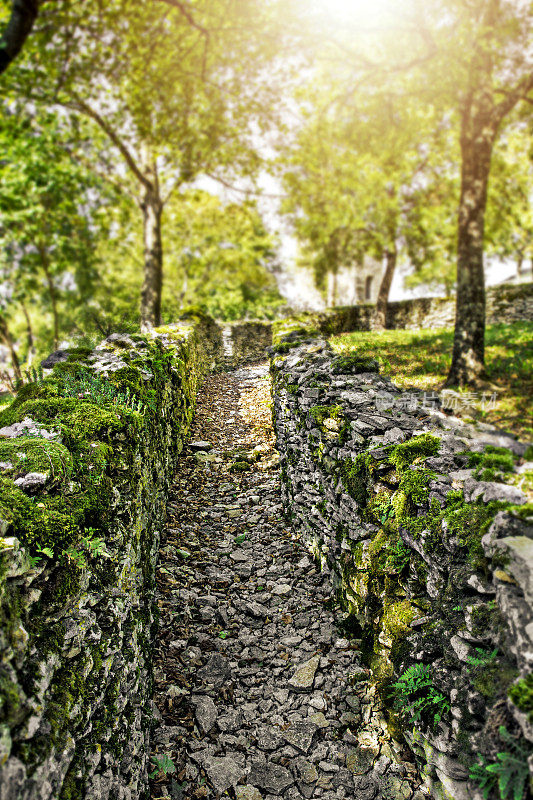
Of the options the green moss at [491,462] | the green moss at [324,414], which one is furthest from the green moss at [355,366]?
the green moss at [491,462]

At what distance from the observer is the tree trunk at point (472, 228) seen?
8.43 metres

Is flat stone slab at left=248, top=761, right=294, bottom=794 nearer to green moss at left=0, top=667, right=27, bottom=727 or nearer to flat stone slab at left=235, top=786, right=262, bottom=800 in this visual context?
flat stone slab at left=235, top=786, right=262, bottom=800

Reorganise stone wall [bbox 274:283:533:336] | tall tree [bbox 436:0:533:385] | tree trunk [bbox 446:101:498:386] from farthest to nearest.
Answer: stone wall [bbox 274:283:533:336], tree trunk [bbox 446:101:498:386], tall tree [bbox 436:0:533:385]

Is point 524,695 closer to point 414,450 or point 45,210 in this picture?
point 414,450

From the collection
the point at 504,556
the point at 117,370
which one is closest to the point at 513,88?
the point at 117,370

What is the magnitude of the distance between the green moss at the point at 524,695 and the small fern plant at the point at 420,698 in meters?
1.02

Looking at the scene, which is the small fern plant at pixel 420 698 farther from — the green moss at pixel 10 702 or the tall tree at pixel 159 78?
the tall tree at pixel 159 78

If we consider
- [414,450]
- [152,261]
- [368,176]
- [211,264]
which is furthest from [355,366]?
[211,264]

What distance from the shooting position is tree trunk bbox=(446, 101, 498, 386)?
8.43 metres

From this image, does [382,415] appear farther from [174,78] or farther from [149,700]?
[174,78]

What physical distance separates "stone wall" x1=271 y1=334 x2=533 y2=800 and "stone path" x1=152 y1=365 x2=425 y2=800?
0.39 meters

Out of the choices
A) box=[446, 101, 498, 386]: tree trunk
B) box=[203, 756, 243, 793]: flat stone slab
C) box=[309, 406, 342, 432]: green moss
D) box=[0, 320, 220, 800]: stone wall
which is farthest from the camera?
box=[446, 101, 498, 386]: tree trunk

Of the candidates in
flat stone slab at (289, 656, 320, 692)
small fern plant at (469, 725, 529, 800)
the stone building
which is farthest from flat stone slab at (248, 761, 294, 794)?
the stone building

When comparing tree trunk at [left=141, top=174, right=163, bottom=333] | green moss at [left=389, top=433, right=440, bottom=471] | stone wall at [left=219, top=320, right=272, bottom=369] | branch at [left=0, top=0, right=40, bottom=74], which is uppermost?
branch at [left=0, top=0, right=40, bottom=74]
